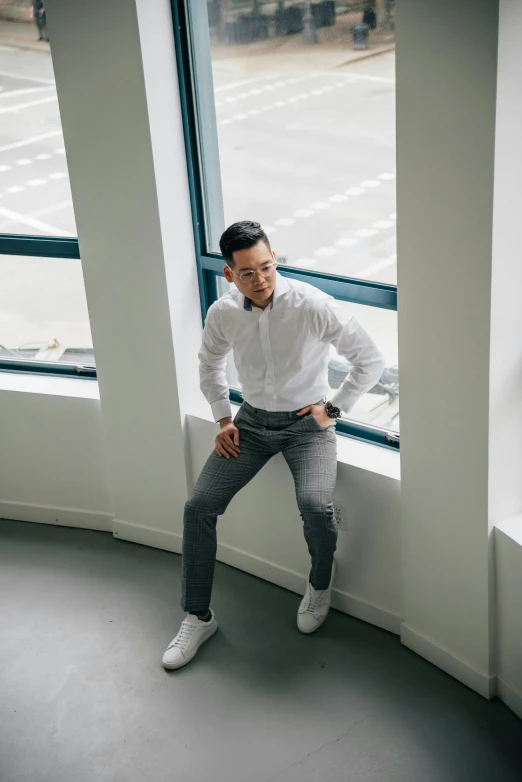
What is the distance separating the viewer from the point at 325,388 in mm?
3537

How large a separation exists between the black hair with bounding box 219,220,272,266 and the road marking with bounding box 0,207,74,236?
1.28 metres

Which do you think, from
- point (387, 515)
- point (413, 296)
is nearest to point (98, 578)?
Answer: point (387, 515)

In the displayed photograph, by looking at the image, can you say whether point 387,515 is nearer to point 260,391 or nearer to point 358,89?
point 260,391

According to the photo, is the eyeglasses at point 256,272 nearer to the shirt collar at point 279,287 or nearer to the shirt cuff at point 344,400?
the shirt collar at point 279,287

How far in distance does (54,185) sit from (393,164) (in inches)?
69.3

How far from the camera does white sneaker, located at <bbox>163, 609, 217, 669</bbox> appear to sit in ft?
11.6

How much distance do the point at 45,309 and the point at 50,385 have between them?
0.37m

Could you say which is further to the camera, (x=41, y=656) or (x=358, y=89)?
(x=41, y=656)

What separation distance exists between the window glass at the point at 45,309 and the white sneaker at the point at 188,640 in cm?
148

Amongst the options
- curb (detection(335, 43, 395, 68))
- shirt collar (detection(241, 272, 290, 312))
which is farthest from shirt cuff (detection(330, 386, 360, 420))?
curb (detection(335, 43, 395, 68))

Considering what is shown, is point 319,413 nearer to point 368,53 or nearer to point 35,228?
point 368,53

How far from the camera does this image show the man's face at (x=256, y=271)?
324cm

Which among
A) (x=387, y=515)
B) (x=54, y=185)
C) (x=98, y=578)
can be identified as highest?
(x=54, y=185)

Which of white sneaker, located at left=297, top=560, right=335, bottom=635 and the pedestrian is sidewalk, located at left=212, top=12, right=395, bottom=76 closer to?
the pedestrian
